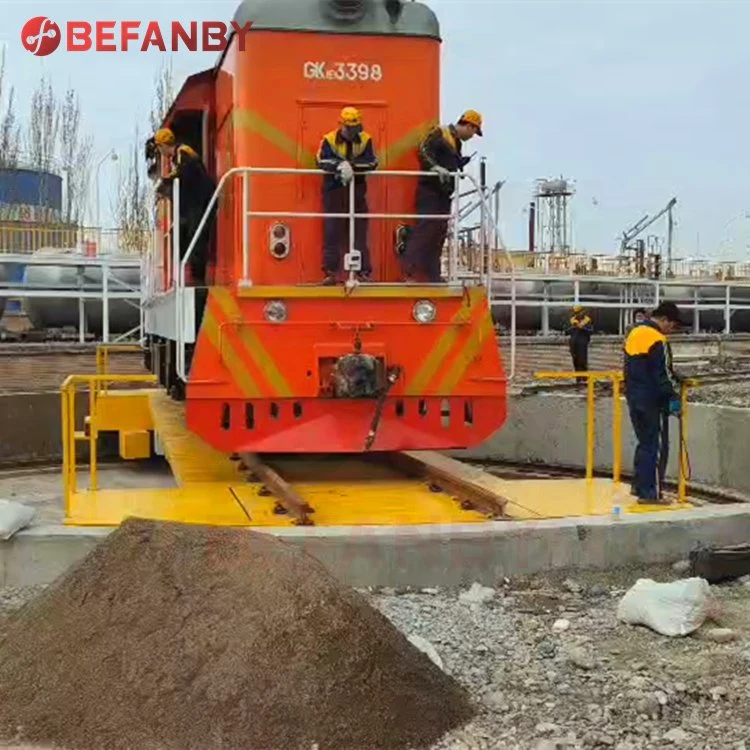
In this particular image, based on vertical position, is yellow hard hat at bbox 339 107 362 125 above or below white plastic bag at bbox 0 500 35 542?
above

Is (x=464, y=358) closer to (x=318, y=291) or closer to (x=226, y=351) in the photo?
(x=318, y=291)

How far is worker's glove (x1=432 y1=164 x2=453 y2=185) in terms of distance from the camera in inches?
317

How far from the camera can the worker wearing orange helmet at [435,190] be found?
827 cm

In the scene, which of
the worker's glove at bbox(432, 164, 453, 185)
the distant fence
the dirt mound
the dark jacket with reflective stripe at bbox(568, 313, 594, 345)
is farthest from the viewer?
the distant fence

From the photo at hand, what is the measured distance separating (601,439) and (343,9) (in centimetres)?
557

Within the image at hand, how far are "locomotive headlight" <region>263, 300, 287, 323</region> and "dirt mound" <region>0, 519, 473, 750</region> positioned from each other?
10.2ft

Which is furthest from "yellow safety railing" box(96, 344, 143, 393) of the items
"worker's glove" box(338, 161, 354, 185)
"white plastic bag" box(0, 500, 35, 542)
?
"white plastic bag" box(0, 500, 35, 542)

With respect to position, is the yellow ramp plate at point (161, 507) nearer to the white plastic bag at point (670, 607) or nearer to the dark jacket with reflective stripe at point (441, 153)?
the white plastic bag at point (670, 607)

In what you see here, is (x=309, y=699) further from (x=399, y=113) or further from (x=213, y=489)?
(x=399, y=113)

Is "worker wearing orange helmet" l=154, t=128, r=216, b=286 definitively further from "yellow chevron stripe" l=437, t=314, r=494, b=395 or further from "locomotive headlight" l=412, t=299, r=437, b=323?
"yellow chevron stripe" l=437, t=314, r=494, b=395

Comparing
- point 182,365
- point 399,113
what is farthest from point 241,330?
point 399,113

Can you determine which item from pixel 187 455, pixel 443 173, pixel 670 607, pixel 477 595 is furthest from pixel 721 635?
pixel 187 455

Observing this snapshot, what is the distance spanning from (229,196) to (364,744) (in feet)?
19.0

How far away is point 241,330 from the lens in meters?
7.57
